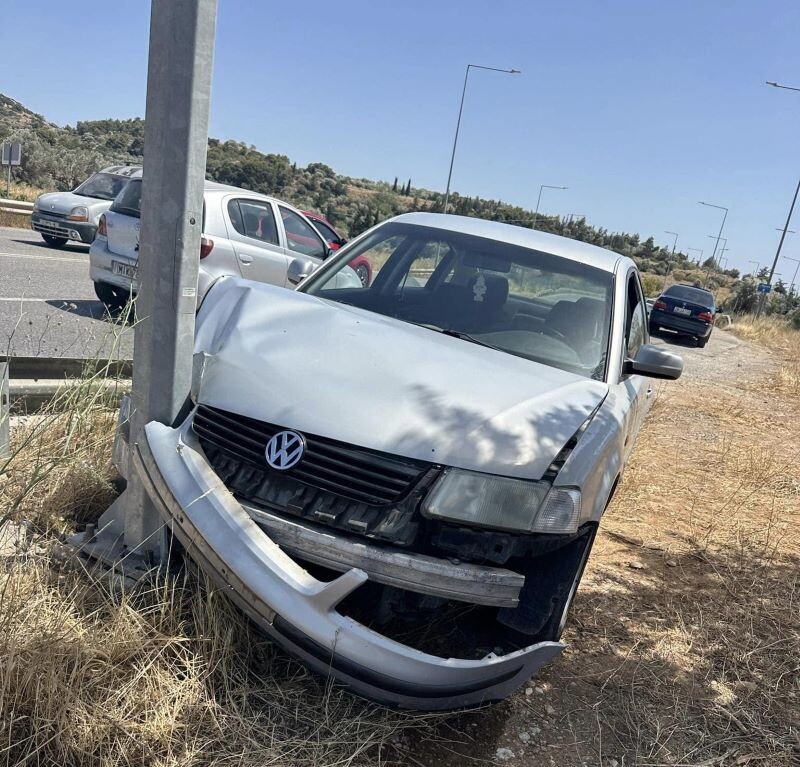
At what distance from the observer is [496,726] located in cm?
269

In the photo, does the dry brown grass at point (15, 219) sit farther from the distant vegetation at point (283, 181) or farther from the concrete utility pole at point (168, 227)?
the concrete utility pole at point (168, 227)

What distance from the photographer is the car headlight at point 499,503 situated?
2395 mm

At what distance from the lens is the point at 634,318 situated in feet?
14.1

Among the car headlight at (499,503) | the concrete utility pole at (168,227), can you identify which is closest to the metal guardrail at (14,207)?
the concrete utility pole at (168,227)

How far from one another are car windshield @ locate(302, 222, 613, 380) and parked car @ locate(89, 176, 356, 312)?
168 inches

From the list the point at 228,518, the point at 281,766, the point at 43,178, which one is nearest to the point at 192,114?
the point at 228,518

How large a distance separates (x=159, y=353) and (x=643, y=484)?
4.37 meters

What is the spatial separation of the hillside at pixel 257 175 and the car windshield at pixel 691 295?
18.7m

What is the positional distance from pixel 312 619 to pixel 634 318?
2.83 meters

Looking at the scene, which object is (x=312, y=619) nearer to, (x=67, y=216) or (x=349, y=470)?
(x=349, y=470)

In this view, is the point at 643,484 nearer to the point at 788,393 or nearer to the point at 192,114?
the point at 192,114

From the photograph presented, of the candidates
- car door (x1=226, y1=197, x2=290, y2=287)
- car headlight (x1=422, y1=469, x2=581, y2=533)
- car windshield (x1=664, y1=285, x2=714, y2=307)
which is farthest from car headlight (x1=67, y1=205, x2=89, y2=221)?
car windshield (x1=664, y1=285, x2=714, y2=307)

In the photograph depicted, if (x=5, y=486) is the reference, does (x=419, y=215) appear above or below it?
above

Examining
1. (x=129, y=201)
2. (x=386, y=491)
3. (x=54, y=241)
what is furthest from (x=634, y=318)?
(x=54, y=241)
